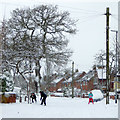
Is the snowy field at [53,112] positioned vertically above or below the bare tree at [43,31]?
below

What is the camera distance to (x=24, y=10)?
31.0 metres

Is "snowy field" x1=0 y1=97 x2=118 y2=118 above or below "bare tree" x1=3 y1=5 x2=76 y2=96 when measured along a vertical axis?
below

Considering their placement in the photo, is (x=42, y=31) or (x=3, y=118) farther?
(x=42, y=31)

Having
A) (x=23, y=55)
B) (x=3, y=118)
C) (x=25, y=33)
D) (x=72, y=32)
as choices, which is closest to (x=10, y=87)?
(x=23, y=55)

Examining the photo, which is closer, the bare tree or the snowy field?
the snowy field

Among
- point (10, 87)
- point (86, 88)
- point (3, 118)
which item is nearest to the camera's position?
point (3, 118)

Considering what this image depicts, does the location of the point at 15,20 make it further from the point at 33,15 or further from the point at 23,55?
the point at 23,55

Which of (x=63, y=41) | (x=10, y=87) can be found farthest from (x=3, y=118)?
(x=63, y=41)

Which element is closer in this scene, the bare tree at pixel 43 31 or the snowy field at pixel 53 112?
the snowy field at pixel 53 112

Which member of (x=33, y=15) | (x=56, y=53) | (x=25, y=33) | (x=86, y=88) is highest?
(x=33, y=15)

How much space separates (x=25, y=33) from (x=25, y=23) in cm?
188

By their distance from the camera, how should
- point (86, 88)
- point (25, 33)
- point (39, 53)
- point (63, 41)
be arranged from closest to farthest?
1. point (39, 53)
2. point (25, 33)
3. point (63, 41)
4. point (86, 88)

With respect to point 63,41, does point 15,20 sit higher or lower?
higher

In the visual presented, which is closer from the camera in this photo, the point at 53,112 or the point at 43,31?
the point at 53,112
